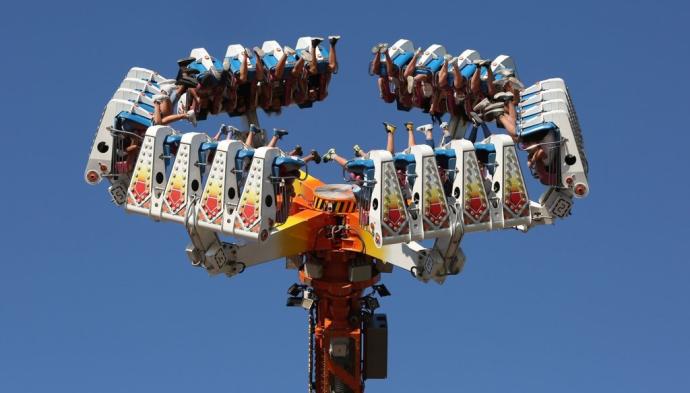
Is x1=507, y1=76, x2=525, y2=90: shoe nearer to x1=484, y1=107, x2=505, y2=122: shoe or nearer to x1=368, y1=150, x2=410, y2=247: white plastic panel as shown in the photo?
x1=484, y1=107, x2=505, y2=122: shoe

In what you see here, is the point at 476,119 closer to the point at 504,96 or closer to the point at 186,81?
the point at 504,96

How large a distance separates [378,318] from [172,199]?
6305 mm

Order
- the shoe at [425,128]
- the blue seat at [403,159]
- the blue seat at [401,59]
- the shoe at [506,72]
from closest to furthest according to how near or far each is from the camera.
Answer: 1. the blue seat at [403,159]
2. the shoe at [425,128]
3. the shoe at [506,72]
4. the blue seat at [401,59]

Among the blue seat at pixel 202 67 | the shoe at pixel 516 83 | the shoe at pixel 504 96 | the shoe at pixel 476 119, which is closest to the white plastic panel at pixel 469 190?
the shoe at pixel 476 119

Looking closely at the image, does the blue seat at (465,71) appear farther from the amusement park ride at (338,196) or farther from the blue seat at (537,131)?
the blue seat at (537,131)

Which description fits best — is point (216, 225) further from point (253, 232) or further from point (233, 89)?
point (233, 89)

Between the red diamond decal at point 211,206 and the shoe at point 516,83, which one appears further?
the shoe at point 516,83

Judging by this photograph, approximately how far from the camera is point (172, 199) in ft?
157

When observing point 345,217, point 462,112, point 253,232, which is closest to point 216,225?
point 253,232

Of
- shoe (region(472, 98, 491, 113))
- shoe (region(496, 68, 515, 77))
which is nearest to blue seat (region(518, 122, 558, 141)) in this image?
shoe (region(472, 98, 491, 113))

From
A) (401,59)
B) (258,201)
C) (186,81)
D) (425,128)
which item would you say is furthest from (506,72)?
(258,201)

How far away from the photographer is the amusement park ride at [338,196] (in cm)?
4703

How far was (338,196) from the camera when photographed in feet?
167

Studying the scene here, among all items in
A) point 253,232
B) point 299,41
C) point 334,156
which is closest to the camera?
point 253,232
